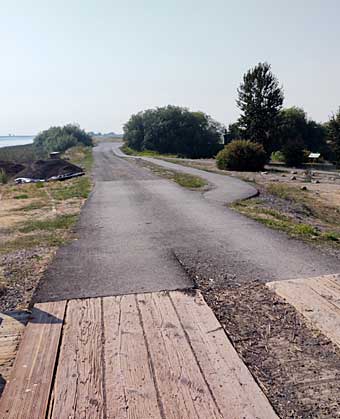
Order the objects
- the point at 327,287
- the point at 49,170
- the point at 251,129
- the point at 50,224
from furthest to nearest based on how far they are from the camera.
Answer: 1. the point at 251,129
2. the point at 49,170
3. the point at 50,224
4. the point at 327,287

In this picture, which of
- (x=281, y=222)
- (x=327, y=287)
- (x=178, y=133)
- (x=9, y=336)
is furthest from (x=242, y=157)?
(x=178, y=133)

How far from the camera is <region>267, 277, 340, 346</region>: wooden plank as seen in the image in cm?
347

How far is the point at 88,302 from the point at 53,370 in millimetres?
1188

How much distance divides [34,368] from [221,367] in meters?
1.37

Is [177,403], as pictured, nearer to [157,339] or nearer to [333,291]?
[157,339]

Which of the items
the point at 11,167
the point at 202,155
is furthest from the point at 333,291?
the point at 202,155

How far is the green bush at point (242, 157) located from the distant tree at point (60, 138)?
49.3 m

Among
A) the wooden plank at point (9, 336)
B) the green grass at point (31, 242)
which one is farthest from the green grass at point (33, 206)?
the wooden plank at point (9, 336)

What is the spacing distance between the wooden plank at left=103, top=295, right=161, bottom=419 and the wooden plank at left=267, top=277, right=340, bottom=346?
5.09 ft

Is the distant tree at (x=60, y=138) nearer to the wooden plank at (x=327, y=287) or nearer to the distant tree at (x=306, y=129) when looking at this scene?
the distant tree at (x=306, y=129)

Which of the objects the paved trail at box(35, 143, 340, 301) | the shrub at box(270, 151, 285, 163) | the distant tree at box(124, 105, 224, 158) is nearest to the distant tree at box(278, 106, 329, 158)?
the shrub at box(270, 151, 285, 163)

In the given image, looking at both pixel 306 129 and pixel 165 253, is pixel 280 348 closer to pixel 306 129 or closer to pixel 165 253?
pixel 165 253

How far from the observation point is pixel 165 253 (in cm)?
579

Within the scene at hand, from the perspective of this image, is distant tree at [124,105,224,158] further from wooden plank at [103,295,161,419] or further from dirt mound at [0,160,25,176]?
wooden plank at [103,295,161,419]
